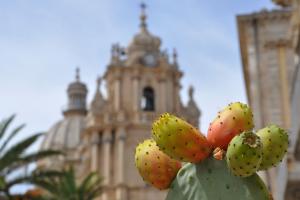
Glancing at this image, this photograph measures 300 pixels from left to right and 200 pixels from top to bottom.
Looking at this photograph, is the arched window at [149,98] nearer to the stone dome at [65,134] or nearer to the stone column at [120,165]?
the stone column at [120,165]

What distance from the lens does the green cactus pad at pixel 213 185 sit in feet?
19.3

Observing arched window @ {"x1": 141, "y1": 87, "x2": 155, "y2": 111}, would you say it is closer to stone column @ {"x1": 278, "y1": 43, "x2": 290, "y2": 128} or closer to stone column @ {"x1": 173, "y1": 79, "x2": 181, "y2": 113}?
Answer: stone column @ {"x1": 173, "y1": 79, "x2": 181, "y2": 113}

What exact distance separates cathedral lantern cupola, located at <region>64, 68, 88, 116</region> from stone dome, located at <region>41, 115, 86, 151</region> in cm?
93

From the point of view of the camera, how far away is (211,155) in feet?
20.0

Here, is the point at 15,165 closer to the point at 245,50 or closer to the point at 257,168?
the point at 245,50

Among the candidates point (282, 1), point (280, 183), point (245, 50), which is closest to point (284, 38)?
point (245, 50)

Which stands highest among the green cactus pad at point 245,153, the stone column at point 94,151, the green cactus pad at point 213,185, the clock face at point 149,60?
the clock face at point 149,60

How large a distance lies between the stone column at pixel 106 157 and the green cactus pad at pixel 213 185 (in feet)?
131

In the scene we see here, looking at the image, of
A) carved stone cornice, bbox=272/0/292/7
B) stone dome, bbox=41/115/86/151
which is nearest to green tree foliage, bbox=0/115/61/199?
carved stone cornice, bbox=272/0/292/7

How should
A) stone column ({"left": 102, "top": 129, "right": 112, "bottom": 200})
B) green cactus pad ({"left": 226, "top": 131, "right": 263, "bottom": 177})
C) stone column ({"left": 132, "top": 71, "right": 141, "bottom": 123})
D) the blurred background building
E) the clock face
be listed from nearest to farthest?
green cactus pad ({"left": 226, "top": 131, "right": 263, "bottom": 177}), the blurred background building, stone column ({"left": 102, "top": 129, "right": 112, "bottom": 200}), stone column ({"left": 132, "top": 71, "right": 141, "bottom": 123}), the clock face

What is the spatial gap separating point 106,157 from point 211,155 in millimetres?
41255

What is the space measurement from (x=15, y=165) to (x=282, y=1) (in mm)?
8400

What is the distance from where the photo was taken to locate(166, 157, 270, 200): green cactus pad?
231 inches

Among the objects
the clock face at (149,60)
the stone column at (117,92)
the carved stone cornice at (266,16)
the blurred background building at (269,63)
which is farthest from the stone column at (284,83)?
the clock face at (149,60)
